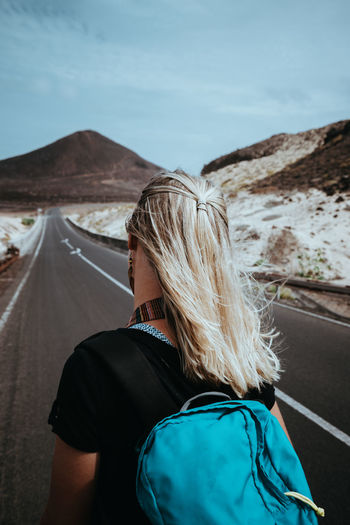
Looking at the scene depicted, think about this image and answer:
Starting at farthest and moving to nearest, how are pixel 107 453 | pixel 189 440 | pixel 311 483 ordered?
pixel 311 483, pixel 107 453, pixel 189 440

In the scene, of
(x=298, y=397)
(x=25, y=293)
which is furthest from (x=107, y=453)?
(x=25, y=293)

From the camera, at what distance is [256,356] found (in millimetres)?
1209

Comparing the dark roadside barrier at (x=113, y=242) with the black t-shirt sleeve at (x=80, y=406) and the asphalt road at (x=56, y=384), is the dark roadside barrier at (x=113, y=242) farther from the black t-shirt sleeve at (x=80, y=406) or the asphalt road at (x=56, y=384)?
the black t-shirt sleeve at (x=80, y=406)

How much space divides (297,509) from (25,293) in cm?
997

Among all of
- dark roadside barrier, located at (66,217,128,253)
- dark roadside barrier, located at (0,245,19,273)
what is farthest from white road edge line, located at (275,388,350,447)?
dark roadside barrier, located at (66,217,128,253)

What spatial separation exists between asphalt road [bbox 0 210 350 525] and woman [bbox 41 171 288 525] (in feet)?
6.37

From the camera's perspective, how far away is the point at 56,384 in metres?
4.02

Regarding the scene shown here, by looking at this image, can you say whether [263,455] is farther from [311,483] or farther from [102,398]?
[311,483]

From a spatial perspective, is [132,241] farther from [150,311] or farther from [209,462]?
[209,462]

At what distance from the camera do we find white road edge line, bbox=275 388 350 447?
9.86 feet

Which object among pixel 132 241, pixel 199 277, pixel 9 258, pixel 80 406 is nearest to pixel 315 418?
pixel 199 277

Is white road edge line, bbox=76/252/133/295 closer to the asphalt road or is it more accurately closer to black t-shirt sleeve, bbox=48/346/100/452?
the asphalt road

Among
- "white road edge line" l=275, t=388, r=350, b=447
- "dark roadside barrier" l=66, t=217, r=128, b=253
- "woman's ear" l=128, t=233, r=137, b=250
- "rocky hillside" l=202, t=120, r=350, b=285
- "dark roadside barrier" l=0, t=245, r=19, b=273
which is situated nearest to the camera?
"woman's ear" l=128, t=233, r=137, b=250

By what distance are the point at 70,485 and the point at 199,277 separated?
773 mm
